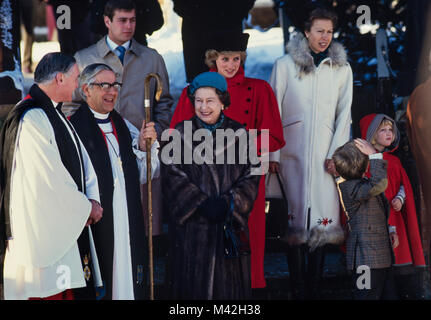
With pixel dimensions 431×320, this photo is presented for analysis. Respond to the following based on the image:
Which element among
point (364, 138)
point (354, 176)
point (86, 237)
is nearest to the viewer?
point (86, 237)

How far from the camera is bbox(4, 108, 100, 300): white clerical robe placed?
616 cm

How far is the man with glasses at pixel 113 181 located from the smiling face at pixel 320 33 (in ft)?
5.72

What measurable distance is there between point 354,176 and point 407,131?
4.20ft

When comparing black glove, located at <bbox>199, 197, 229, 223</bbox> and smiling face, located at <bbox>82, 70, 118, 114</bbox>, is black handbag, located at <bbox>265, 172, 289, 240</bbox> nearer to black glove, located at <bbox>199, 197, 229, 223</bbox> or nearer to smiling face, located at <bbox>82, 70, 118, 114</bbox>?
black glove, located at <bbox>199, 197, 229, 223</bbox>

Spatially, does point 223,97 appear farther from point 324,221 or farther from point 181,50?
point 181,50

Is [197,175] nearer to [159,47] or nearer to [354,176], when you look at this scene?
[354,176]

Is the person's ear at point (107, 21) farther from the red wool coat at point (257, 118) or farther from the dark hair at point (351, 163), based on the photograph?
the dark hair at point (351, 163)

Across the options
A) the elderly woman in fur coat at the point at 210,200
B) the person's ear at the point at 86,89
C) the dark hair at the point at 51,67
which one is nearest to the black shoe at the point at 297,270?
the elderly woman in fur coat at the point at 210,200

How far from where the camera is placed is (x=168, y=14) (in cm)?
1159

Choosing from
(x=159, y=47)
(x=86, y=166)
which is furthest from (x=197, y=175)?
(x=159, y=47)

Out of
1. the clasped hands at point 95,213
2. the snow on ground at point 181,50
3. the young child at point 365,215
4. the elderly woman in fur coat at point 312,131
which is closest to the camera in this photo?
the clasped hands at point 95,213

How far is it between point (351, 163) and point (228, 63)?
129cm

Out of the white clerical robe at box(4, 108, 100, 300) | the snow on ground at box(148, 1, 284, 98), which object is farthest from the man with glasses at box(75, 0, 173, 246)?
the snow on ground at box(148, 1, 284, 98)

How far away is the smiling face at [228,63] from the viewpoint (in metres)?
7.46
